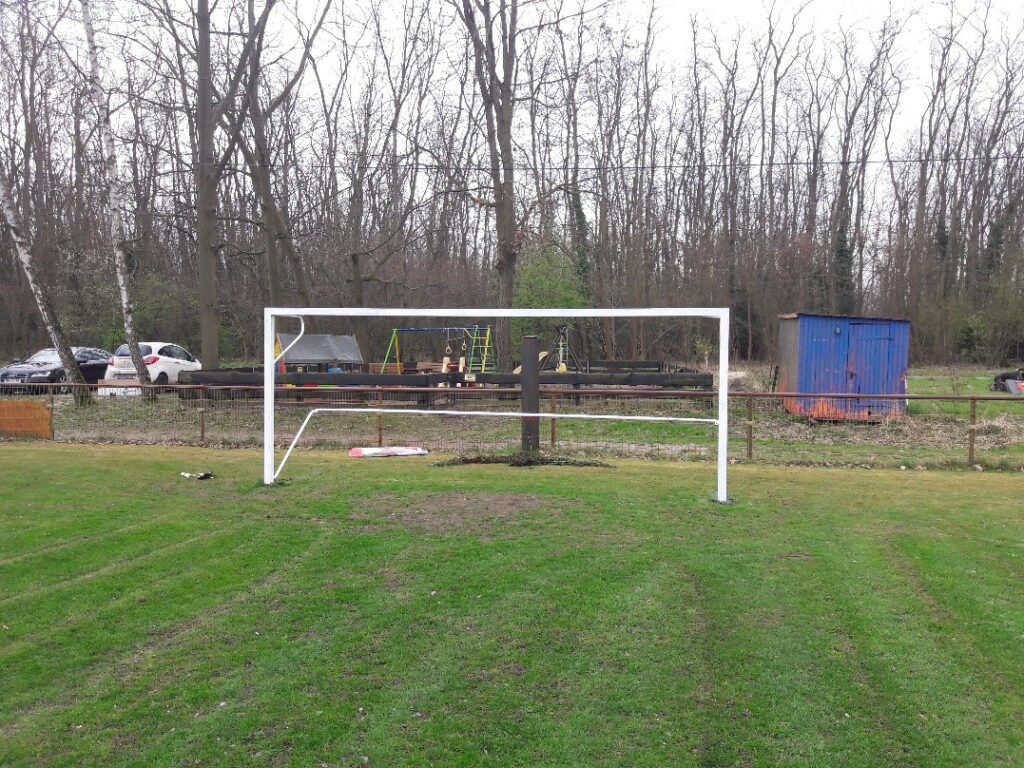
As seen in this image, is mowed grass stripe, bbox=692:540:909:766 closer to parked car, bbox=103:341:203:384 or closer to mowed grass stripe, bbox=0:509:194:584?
mowed grass stripe, bbox=0:509:194:584

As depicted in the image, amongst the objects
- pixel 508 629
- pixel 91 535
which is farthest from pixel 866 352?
pixel 91 535

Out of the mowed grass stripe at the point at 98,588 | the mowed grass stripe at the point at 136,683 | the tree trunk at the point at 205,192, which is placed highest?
the tree trunk at the point at 205,192

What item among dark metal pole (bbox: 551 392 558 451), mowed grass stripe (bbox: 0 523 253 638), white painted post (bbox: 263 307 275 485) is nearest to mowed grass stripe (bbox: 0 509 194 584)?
mowed grass stripe (bbox: 0 523 253 638)

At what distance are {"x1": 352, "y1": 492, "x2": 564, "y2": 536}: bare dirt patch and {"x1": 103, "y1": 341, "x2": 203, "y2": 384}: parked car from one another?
1585 centimetres

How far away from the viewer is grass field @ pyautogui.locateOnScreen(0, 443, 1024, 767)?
12.5 ft

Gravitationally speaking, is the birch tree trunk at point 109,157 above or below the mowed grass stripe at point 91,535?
above

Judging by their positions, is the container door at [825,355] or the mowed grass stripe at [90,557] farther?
the container door at [825,355]

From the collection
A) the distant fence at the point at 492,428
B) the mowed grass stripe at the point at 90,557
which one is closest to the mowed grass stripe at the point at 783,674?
the mowed grass stripe at the point at 90,557

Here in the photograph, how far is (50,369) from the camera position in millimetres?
24672

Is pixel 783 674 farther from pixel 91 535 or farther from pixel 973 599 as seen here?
pixel 91 535

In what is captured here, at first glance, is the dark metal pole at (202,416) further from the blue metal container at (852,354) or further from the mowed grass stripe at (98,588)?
the blue metal container at (852,354)

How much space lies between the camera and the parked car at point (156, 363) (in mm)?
22812

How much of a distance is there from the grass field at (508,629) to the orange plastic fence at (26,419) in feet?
17.0

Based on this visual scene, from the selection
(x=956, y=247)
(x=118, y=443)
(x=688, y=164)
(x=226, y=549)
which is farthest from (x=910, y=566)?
(x=956, y=247)
